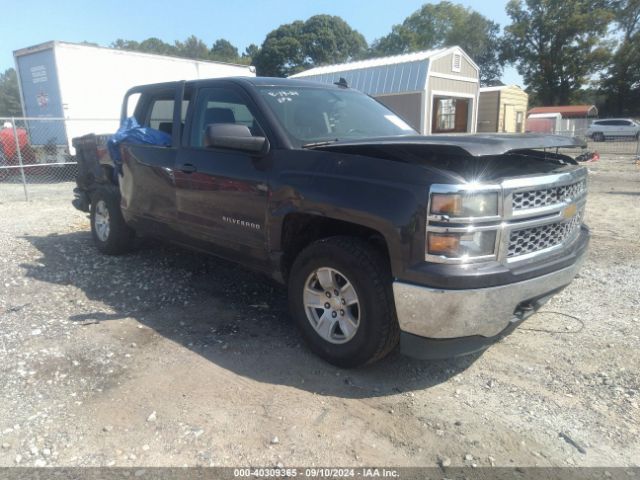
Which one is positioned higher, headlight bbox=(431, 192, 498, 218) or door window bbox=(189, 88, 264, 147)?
door window bbox=(189, 88, 264, 147)

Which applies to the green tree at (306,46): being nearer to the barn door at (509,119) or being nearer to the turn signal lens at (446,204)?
the barn door at (509,119)

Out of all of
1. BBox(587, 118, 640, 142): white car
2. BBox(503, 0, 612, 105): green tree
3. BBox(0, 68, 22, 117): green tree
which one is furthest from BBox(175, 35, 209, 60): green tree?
BBox(587, 118, 640, 142): white car

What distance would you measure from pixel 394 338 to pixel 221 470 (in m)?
1.27

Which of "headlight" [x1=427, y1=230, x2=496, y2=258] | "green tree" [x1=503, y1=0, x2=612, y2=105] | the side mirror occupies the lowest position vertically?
"headlight" [x1=427, y1=230, x2=496, y2=258]

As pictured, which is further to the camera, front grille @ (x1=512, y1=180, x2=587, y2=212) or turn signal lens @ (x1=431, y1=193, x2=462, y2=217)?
front grille @ (x1=512, y1=180, x2=587, y2=212)

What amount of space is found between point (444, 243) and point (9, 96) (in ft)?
231

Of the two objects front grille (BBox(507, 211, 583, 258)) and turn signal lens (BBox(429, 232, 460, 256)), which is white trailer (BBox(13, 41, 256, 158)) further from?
turn signal lens (BBox(429, 232, 460, 256))

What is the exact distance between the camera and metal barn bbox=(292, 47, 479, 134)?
64.1 ft

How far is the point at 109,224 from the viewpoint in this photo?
5.81 metres

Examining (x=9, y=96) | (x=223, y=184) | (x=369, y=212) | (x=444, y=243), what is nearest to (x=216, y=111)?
(x=223, y=184)

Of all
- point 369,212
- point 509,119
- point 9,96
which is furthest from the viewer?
point 9,96

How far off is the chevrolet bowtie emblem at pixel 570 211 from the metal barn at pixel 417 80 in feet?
49.7

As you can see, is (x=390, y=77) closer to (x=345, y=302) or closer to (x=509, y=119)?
(x=509, y=119)

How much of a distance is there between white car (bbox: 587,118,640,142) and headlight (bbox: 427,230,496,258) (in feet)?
128
